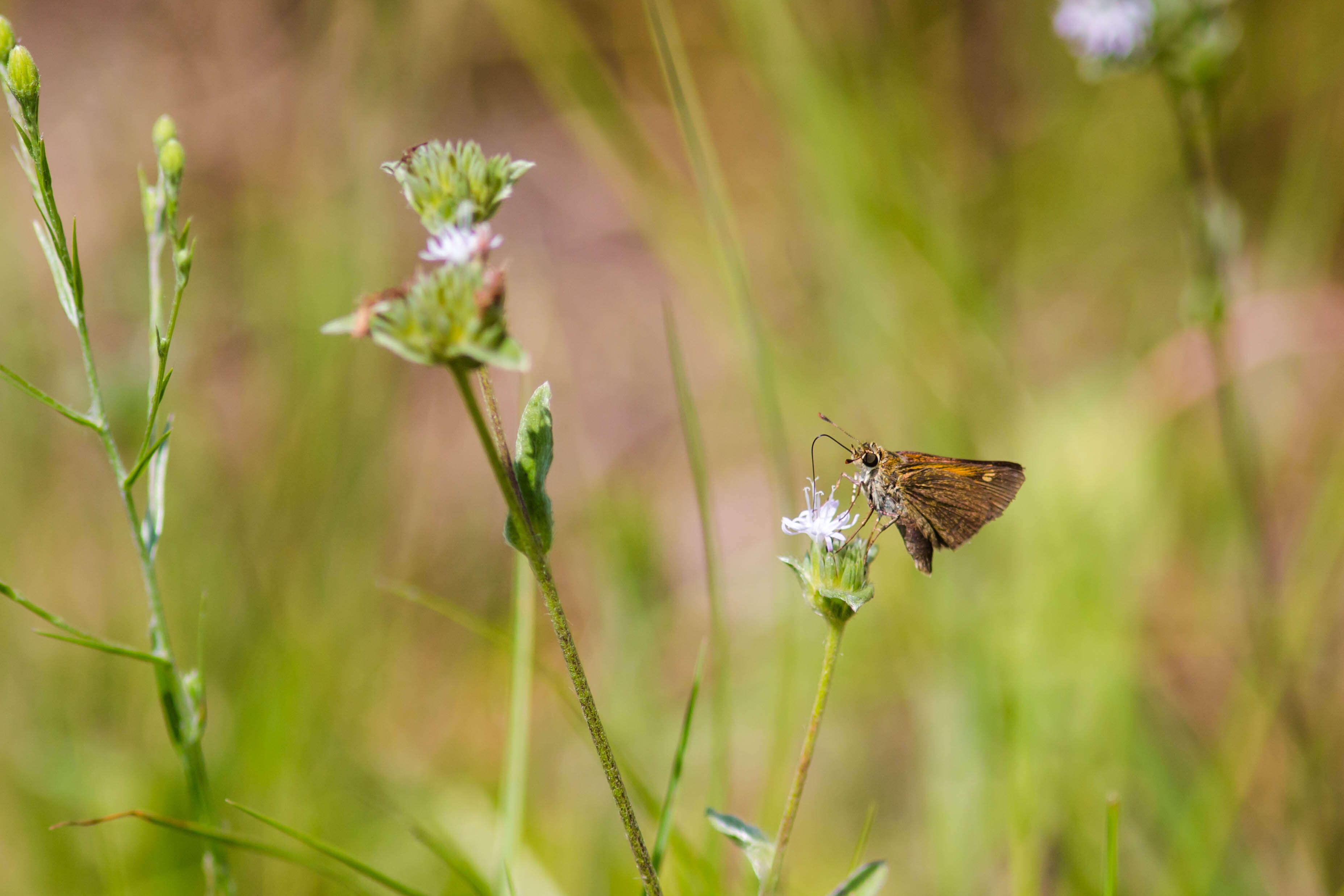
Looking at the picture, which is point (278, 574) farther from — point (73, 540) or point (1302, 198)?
point (1302, 198)

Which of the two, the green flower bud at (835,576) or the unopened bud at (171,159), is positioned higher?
the unopened bud at (171,159)

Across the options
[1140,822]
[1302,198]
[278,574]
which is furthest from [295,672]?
[1302,198]

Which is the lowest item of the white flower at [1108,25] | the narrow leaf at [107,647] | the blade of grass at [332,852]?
the blade of grass at [332,852]

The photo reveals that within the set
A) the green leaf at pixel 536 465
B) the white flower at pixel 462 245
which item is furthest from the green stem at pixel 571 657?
the white flower at pixel 462 245

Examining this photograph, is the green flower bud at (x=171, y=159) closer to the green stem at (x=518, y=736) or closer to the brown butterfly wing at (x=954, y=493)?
the green stem at (x=518, y=736)

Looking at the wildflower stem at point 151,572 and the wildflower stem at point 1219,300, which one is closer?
the wildflower stem at point 151,572

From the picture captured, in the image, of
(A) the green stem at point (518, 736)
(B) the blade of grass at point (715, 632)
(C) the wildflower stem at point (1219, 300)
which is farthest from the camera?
(C) the wildflower stem at point (1219, 300)

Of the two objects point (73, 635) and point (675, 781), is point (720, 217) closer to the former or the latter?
point (675, 781)

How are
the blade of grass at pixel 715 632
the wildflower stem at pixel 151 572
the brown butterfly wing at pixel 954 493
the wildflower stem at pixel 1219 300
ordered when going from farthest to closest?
the wildflower stem at pixel 1219 300 < the brown butterfly wing at pixel 954 493 < the blade of grass at pixel 715 632 < the wildflower stem at pixel 151 572
